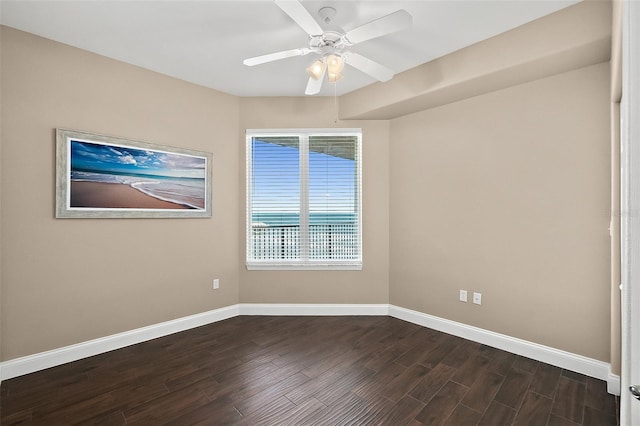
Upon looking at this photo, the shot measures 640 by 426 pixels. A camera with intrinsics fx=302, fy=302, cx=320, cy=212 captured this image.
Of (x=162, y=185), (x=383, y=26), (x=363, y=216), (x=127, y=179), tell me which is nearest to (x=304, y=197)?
(x=363, y=216)

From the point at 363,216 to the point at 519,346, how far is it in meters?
2.07

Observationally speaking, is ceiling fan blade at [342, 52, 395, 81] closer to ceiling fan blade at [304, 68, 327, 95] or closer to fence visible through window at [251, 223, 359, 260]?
ceiling fan blade at [304, 68, 327, 95]

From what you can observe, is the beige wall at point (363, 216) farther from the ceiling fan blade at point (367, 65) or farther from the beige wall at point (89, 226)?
the ceiling fan blade at point (367, 65)

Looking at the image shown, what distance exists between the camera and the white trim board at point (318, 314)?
95.4 inches

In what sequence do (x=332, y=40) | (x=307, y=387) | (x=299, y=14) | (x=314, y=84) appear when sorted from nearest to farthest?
1. (x=299, y=14)
2. (x=332, y=40)
3. (x=307, y=387)
4. (x=314, y=84)

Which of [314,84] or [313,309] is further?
[313,309]

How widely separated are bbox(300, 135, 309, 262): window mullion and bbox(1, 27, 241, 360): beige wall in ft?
3.19

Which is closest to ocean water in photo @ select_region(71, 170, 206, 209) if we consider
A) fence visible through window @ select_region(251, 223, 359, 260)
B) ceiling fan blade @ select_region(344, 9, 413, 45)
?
fence visible through window @ select_region(251, 223, 359, 260)

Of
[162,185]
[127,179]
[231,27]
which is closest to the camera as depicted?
[231,27]

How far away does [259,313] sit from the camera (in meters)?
3.86

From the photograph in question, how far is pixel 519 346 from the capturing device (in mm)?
2803

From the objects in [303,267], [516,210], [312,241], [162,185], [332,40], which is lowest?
[303,267]

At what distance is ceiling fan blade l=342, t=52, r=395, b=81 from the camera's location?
2218 mm

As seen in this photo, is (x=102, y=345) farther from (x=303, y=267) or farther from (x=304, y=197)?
(x=304, y=197)
